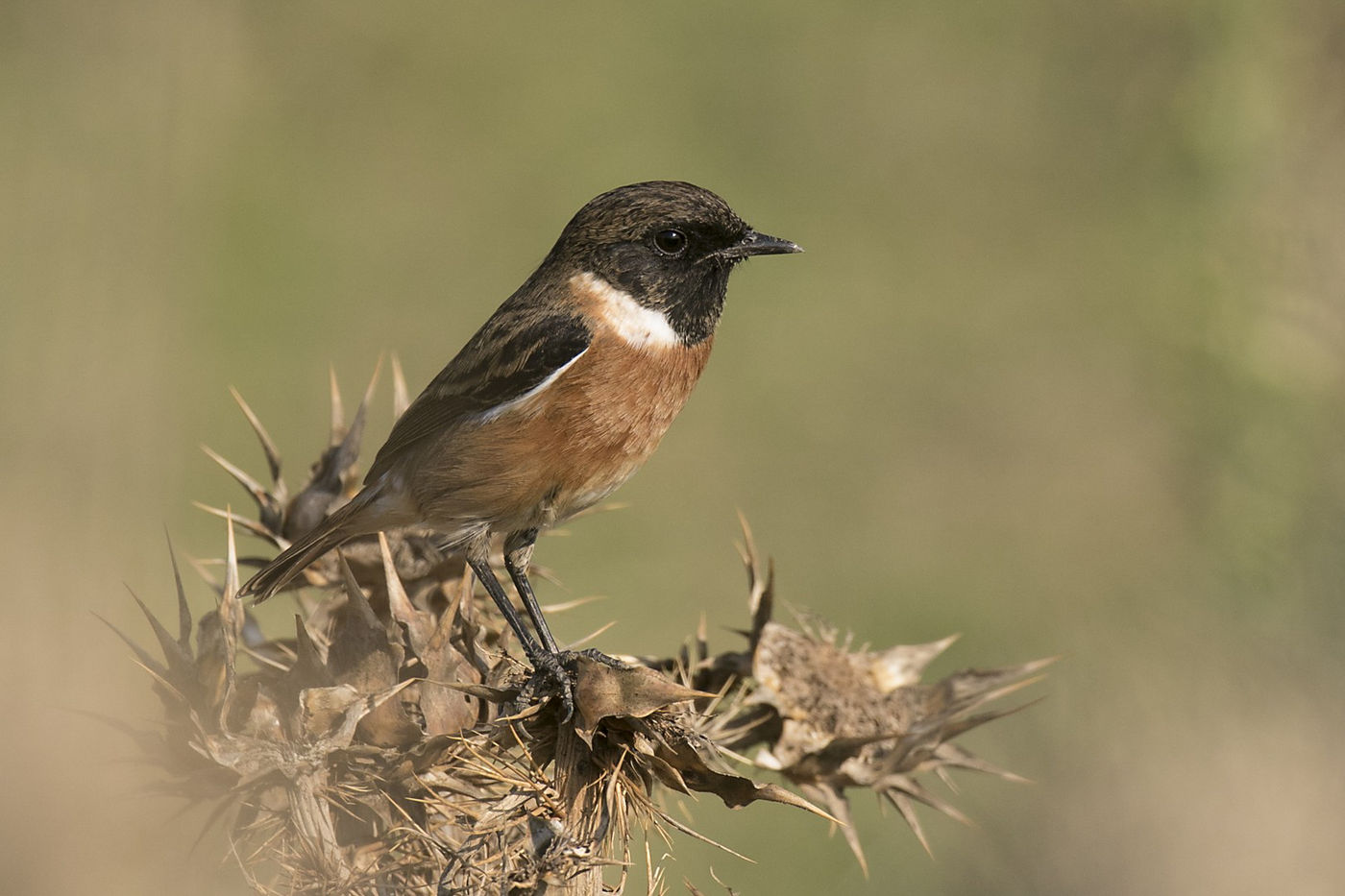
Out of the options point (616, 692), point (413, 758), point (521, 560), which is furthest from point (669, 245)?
point (413, 758)

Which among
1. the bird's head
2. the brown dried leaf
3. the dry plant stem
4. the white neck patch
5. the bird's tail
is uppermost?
the bird's head

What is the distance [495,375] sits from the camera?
400cm

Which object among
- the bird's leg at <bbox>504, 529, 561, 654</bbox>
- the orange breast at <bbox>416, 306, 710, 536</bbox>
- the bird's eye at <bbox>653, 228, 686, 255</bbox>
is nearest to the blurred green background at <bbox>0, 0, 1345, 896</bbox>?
the orange breast at <bbox>416, 306, 710, 536</bbox>

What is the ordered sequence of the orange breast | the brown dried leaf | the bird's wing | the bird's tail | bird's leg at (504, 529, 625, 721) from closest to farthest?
the brown dried leaf
bird's leg at (504, 529, 625, 721)
the bird's tail
the orange breast
the bird's wing

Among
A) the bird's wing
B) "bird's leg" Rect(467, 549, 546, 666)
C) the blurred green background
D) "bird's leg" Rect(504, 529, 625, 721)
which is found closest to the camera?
"bird's leg" Rect(504, 529, 625, 721)

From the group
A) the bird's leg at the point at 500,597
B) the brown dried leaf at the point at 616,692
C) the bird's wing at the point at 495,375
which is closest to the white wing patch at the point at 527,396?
the bird's wing at the point at 495,375

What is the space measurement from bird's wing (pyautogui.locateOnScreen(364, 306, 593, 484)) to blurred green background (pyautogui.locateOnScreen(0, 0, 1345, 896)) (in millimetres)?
1036

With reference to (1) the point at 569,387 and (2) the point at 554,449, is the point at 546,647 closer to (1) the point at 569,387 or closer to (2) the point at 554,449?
(2) the point at 554,449

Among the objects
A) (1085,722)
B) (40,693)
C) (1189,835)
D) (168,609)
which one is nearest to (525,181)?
(168,609)

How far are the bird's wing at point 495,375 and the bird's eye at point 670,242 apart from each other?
0.33 metres

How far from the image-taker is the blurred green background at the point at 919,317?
5906 millimetres

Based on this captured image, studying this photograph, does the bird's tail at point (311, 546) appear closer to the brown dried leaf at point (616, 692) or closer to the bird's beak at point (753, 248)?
the brown dried leaf at point (616, 692)

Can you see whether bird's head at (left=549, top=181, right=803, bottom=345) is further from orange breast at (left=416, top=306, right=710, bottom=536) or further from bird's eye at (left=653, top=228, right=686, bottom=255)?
orange breast at (left=416, top=306, right=710, bottom=536)

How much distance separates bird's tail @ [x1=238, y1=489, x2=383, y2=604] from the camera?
141 inches
